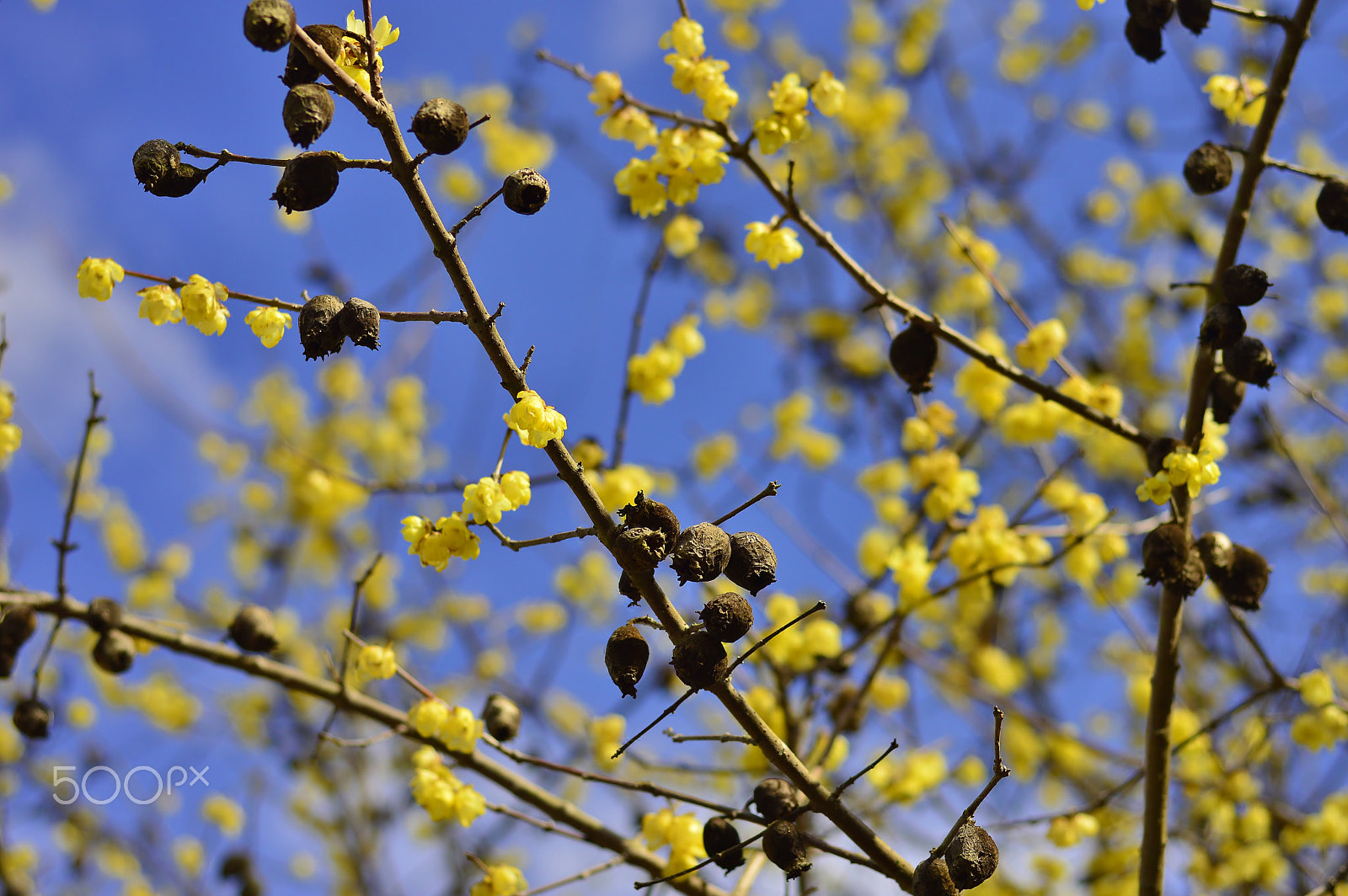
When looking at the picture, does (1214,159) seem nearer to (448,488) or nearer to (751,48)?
(448,488)

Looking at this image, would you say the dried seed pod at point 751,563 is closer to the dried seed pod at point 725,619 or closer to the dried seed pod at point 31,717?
the dried seed pod at point 725,619

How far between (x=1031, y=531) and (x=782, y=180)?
5.19m

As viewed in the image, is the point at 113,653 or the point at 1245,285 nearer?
the point at 1245,285

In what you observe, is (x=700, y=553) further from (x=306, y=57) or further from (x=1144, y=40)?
(x=1144, y=40)

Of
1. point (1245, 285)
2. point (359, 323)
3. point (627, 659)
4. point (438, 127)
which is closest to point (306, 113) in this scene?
point (438, 127)

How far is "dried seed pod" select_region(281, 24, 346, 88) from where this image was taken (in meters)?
2.02

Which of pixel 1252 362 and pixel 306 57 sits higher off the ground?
pixel 1252 362

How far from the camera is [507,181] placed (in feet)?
6.91

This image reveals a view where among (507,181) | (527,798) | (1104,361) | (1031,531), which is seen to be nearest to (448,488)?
(527,798)

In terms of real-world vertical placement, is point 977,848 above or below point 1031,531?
below

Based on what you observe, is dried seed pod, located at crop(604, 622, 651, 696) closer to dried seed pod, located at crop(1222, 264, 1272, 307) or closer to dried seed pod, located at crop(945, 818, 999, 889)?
dried seed pod, located at crop(945, 818, 999, 889)

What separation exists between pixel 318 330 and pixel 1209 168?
268 centimetres

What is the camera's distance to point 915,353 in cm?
302

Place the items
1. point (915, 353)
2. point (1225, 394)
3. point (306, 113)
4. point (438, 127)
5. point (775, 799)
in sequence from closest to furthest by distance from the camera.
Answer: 1. point (306, 113)
2. point (438, 127)
3. point (775, 799)
4. point (1225, 394)
5. point (915, 353)
